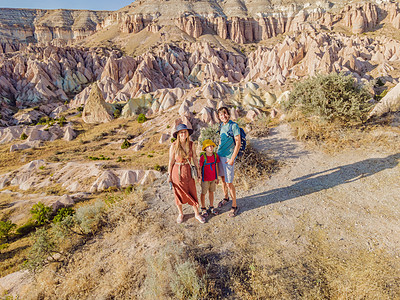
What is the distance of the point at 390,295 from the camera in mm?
3070

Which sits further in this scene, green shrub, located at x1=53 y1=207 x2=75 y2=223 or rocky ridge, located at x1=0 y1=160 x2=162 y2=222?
rocky ridge, located at x1=0 y1=160 x2=162 y2=222

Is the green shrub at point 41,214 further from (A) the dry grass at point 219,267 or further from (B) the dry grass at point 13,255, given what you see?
(A) the dry grass at point 219,267

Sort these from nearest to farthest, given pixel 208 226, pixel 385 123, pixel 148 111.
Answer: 1. pixel 208 226
2. pixel 385 123
3. pixel 148 111

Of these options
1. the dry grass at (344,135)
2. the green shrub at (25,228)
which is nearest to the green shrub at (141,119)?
the green shrub at (25,228)

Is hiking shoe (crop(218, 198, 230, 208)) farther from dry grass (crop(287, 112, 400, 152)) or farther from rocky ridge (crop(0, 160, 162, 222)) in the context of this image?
Result: rocky ridge (crop(0, 160, 162, 222))

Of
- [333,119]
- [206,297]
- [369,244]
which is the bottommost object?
[369,244]

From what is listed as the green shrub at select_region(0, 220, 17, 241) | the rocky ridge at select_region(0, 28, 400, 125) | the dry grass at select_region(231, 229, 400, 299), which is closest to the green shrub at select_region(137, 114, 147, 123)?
the rocky ridge at select_region(0, 28, 400, 125)

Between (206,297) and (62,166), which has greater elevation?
(206,297)

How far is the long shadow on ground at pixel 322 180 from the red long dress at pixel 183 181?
1689 mm

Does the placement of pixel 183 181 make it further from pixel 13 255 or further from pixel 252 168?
pixel 13 255

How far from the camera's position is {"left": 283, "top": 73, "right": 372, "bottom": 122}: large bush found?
8579 millimetres

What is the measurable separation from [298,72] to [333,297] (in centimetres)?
4961

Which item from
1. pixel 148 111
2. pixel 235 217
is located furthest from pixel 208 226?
pixel 148 111

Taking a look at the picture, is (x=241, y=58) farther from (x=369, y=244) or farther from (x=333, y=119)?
(x=369, y=244)
